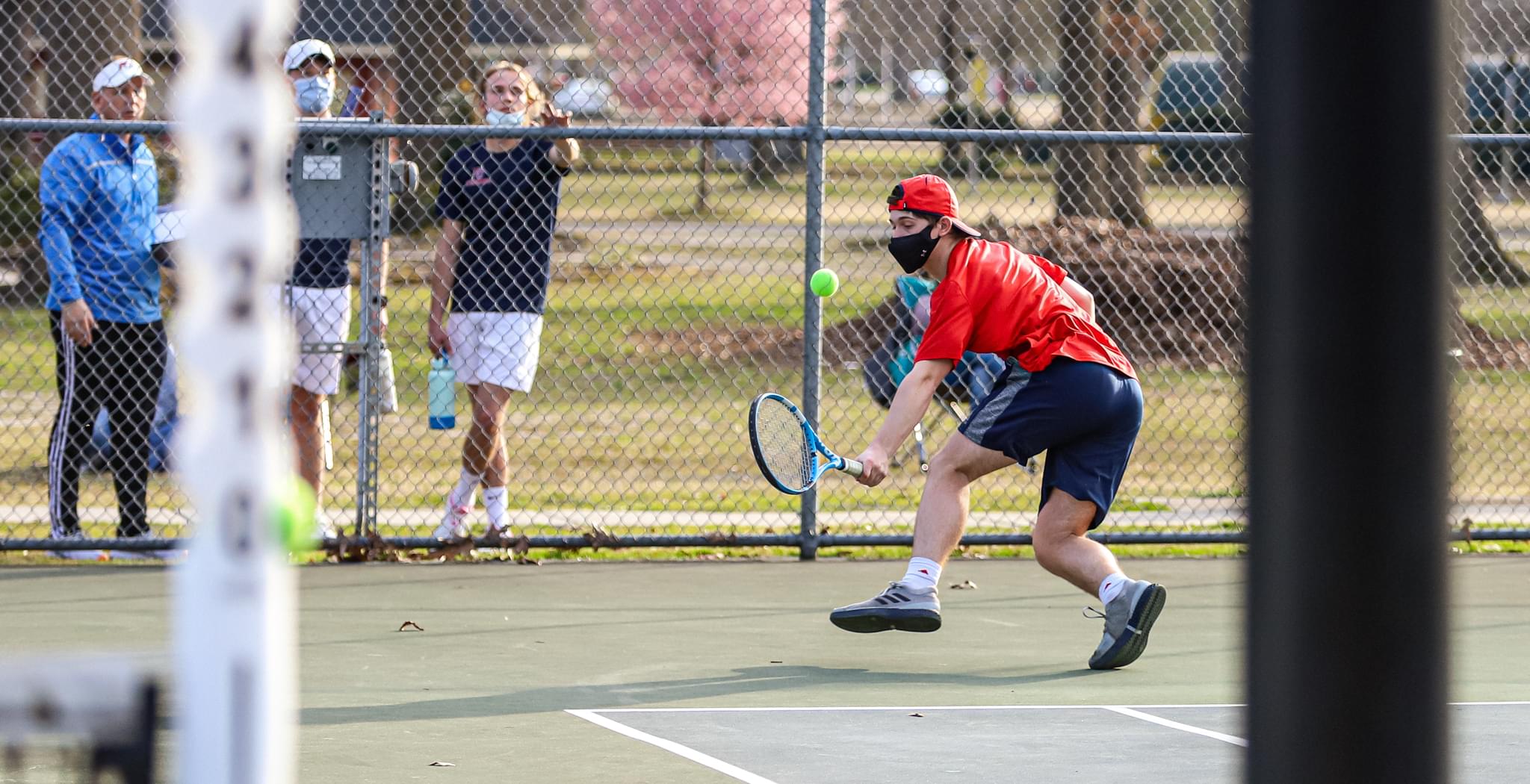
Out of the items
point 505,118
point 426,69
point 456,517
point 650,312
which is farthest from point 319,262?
point 426,69

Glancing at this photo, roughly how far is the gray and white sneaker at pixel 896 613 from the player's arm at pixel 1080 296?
123cm

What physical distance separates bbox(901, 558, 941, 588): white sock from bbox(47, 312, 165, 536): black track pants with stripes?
12.9ft

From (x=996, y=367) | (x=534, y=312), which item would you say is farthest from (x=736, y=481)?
(x=534, y=312)

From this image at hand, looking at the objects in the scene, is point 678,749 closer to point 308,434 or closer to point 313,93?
point 308,434

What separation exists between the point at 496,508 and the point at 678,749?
3690 millimetres

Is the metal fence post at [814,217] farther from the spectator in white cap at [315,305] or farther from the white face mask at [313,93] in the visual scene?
the white face mask at [313,93]

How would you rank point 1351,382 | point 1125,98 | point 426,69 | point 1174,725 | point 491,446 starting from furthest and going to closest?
point 426,69
point 1125,98
point 491,446
point 1174,725
point 1351,382

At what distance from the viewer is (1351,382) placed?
1815 millimetres

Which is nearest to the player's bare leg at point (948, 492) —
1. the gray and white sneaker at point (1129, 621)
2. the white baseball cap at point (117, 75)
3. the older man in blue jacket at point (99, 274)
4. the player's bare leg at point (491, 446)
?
the gray and white sneaker at point (1129, 621)

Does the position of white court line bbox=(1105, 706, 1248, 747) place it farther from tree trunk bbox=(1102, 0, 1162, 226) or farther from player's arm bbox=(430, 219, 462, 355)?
tree trunk bbox=(1102, 0, 1162, 226)

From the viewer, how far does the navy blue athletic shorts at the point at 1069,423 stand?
21.9 feet

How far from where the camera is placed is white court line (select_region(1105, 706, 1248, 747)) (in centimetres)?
566

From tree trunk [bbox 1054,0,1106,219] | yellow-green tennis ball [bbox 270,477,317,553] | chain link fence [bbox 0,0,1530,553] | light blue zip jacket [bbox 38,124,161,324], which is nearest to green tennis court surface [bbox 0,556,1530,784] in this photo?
chain link fence [bbox 0,0,1530,553]

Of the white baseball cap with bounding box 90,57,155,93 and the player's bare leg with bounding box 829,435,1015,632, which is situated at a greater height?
the white baseball cap with bounding box 90,57,155,93
